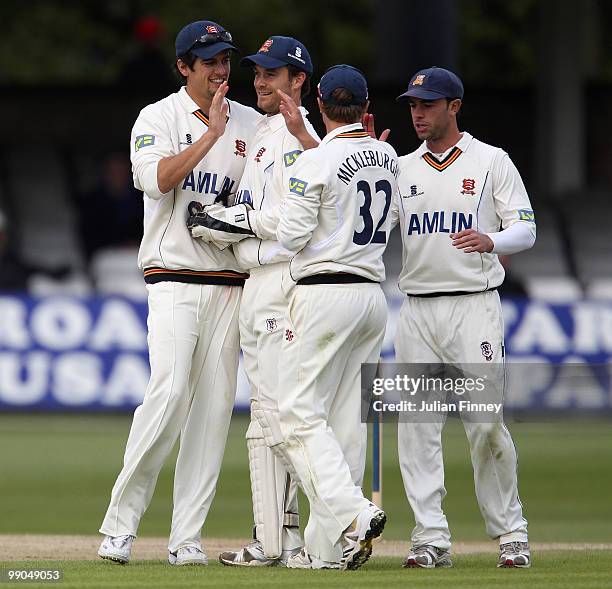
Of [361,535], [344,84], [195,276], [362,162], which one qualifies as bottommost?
[361,535]

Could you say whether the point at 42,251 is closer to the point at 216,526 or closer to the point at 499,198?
the point at 216,526

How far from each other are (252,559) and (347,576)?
35.2 inches

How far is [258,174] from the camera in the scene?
7.82m

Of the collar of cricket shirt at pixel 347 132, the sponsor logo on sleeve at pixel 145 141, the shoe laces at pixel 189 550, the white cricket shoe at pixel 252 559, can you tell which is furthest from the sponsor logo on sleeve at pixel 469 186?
the shoe laces at pixel 189 550

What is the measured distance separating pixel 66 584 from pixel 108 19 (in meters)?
26.1

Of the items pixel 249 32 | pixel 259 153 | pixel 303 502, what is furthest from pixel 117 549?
pixel 249 32

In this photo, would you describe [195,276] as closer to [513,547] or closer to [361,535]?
[361,535]

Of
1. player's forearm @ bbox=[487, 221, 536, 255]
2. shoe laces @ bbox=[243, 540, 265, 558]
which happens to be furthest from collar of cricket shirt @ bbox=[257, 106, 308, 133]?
shoe laces @ bbox=[243, 540, 265, 558]

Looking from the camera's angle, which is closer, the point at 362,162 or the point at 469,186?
the point at 362,162

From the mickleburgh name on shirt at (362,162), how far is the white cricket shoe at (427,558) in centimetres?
185

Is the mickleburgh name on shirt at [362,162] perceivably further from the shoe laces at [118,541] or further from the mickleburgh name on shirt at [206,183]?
the shoe laces at [118,541]

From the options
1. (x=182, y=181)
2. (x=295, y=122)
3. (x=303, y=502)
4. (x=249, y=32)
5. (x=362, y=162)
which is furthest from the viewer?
(x=249, y=32)

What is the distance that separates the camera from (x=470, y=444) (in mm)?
7934

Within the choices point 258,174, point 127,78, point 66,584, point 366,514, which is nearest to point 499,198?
point 258,174
